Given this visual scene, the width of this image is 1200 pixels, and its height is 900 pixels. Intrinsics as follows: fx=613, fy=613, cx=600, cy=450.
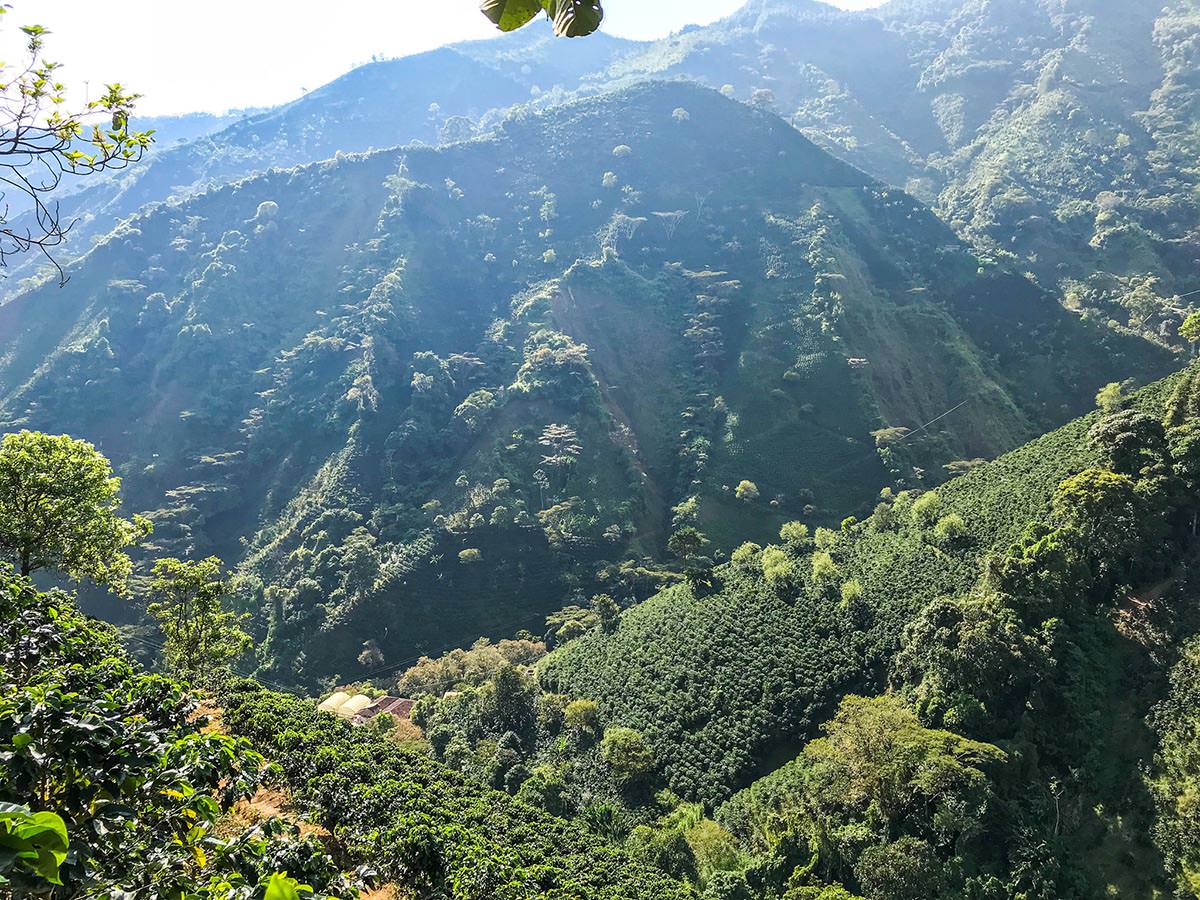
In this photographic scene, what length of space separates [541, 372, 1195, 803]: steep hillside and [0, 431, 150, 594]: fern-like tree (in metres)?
21.3

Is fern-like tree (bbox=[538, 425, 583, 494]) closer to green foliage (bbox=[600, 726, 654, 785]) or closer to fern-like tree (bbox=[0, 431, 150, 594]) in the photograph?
green foliage (bbox=[600, 726, 654, 785])

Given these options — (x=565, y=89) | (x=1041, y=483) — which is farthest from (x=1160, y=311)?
(x=565, y=89)

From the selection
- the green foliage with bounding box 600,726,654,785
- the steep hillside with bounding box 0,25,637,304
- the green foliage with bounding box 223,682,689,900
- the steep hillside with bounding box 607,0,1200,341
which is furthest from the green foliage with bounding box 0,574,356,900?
the steep hillside with bounding box 0,25,637,304

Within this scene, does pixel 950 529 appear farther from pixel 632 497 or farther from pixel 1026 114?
pixel 1026 114

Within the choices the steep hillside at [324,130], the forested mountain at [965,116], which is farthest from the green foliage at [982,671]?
the steep hillside at [324,130]

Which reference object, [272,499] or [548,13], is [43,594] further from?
[272,499]

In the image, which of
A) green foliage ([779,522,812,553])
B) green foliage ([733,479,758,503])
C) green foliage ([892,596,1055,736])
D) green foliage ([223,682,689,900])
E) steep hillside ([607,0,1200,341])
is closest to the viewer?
green foliage ([223,682,689,900])

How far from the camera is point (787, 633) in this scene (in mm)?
28531

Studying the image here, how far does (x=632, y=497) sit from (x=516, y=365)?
24404 millimetres

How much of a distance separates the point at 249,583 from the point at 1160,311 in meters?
89.9

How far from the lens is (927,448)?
177 feet

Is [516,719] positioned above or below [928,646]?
below

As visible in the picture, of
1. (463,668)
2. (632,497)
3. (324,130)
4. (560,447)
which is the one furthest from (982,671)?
(324,130)

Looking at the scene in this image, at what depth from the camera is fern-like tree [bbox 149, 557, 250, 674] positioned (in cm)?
2150
